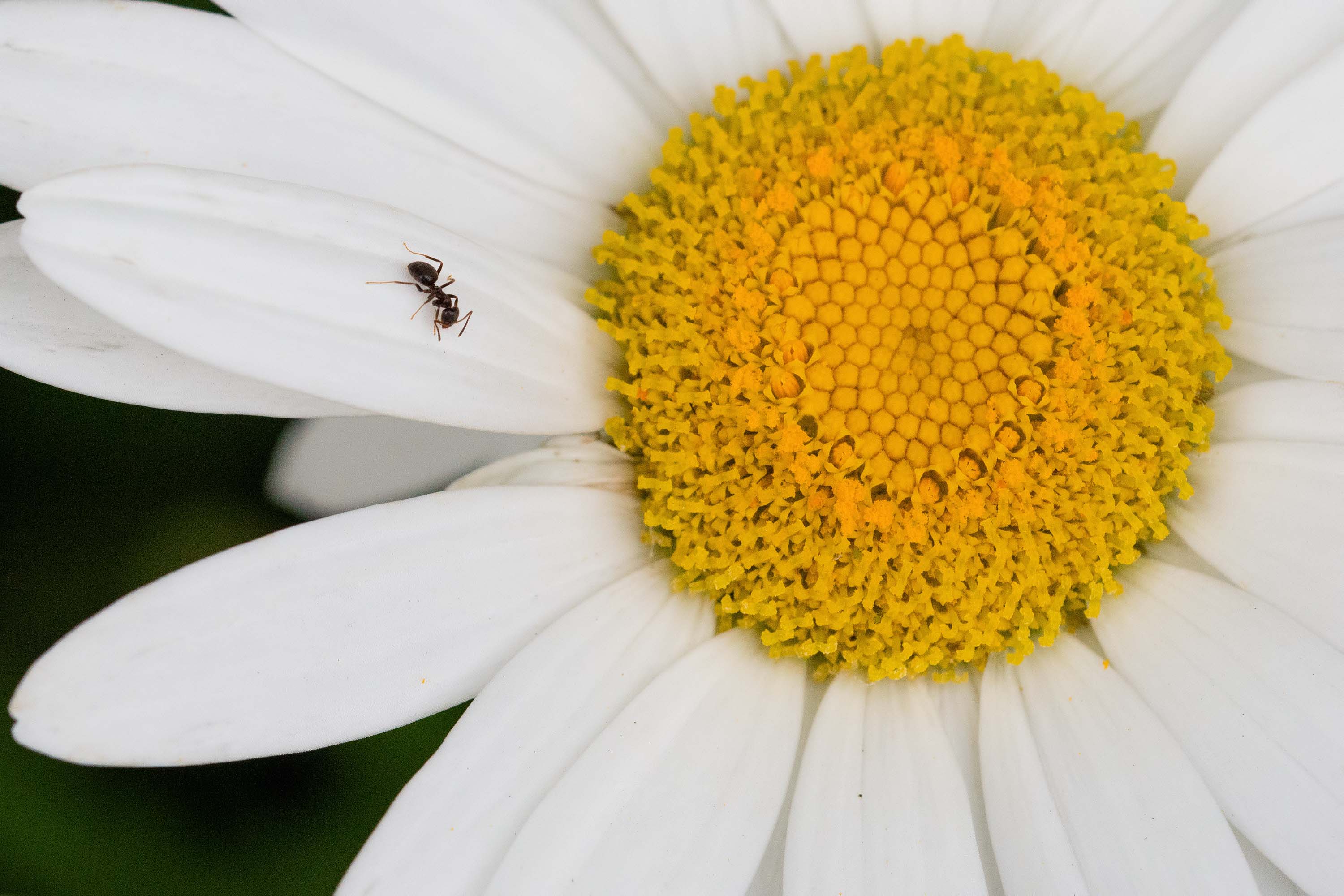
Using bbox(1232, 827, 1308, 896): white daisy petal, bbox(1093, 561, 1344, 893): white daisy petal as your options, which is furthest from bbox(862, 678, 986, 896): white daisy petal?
bbox(1232, 827, 1308, 896): white daisy petal

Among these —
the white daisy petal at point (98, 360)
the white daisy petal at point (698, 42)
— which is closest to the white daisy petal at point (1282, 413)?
the white daisy petal at point (698, 42)

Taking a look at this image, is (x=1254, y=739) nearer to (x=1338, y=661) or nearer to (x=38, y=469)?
(x=1338, y=661)

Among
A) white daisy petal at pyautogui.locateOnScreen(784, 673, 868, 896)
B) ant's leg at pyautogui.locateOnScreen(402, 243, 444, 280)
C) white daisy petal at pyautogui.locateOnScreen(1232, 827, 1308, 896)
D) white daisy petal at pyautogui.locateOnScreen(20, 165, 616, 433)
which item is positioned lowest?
white daisy petal at pyautogui.locateOnScreen(784, 673, 868, 896)

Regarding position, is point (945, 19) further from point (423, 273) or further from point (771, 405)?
point (423, 273)

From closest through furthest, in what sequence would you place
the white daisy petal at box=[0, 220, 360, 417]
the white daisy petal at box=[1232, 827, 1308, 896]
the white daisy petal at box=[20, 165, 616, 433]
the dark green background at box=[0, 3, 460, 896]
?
1. the white daisy petal at box=[20, 165, 616, 433]
2. the white daisy petal at box=[0, 220, 360, 417]
3. the white daisy petal at box=[1232, 827, 1308, 896]
4. the dark green background at box=[0, 3, 460, 896]

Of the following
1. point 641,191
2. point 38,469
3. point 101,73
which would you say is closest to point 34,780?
point 38,469

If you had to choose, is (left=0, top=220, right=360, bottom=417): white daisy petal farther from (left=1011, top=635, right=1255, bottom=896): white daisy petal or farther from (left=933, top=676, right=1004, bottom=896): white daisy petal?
(left=1011, top=635, right=1255, bottom=896): white daisy petal

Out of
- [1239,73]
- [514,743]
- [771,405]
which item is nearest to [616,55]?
[771,405]
